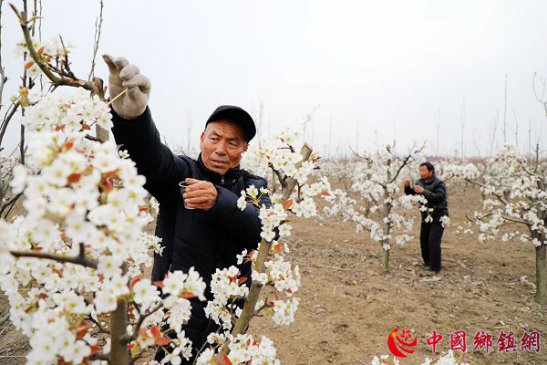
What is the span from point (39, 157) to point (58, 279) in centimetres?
46

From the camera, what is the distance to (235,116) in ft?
7.20

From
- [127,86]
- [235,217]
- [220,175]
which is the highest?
[127,86]

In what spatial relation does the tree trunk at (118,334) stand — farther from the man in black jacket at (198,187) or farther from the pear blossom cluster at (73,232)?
the man in black jacket at (198,187)

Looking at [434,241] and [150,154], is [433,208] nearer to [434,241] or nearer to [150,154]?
[434,241]

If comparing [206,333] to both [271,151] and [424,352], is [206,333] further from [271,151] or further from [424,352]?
[424,352]

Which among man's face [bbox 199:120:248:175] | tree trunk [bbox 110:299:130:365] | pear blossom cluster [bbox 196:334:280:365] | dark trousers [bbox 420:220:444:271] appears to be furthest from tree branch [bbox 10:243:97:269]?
Result: dark trousers [bbox 420:220:444:271]

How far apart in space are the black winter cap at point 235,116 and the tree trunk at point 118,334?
57.7 inches

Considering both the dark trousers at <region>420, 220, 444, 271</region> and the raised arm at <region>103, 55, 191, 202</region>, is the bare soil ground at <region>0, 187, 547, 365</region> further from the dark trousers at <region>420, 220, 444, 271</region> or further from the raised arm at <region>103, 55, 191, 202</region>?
the raised arm at <region>103, 55, 191, 202</region>

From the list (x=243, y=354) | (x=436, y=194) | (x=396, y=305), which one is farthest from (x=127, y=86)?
(x=436, y=194)

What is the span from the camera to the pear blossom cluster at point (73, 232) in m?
0.69

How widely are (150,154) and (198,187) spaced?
0.41 metres

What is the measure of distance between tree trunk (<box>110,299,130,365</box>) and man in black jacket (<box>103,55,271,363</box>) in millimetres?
666

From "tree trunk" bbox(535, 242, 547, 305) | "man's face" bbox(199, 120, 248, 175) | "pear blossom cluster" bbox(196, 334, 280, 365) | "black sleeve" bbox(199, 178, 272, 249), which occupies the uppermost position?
"man's face" bbox(199, 120, 248, 175)

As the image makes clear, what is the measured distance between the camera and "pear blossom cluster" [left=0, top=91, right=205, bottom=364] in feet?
2.27
